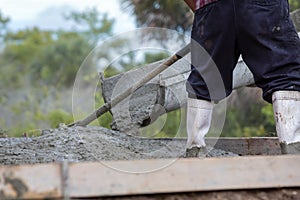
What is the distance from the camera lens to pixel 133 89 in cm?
339

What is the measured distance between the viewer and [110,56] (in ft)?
11.0

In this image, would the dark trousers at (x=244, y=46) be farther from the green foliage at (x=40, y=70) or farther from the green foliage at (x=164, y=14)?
the green foliage at (x=164, y=14)

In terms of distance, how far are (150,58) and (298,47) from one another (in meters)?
2.44

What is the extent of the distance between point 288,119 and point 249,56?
0.35m

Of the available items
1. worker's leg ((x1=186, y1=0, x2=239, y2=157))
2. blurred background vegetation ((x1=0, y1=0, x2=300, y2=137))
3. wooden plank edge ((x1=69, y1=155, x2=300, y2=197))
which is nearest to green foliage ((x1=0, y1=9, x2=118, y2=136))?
blurred background vegetation ((x1=0, y1=0, x2=300, y2=137))

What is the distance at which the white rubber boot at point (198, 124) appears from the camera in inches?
101

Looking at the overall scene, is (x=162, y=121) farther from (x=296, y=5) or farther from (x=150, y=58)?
(x=296, y=5)

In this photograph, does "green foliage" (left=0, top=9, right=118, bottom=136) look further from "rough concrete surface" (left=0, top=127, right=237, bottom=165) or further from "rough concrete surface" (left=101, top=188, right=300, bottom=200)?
"rough concrete surface" (left=101, top=188, right=300, bottom=200)

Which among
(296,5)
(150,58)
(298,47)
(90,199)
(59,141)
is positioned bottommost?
(90,199)

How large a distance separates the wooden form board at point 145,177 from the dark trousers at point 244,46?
57cm

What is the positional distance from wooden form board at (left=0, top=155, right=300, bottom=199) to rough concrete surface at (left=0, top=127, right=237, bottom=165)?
1061mm

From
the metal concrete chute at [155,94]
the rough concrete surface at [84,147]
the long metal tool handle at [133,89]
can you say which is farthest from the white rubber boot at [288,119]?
the metal concrete chute at [155,94]

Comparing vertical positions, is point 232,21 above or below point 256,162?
above

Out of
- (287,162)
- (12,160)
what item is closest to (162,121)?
(12,160)
